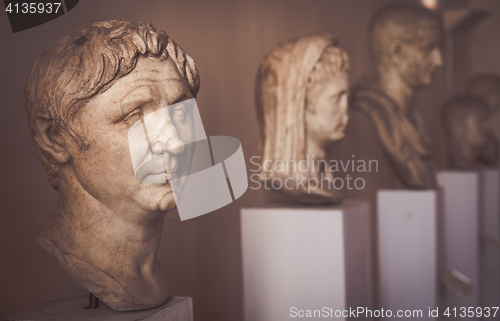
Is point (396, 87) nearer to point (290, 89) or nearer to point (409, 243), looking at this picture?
point (409, 243)

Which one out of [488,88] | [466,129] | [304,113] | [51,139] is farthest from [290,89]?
[488,88]

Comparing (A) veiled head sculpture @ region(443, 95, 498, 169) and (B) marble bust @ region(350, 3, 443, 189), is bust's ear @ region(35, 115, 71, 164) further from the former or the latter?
(A) veiled head sculpture @ region(443, 95, 498, 169)

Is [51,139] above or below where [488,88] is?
below

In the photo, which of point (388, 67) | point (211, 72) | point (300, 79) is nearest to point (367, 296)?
point (300, 79)

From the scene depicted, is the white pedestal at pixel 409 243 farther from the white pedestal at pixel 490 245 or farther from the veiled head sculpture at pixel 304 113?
the white pedestal at pixel 490 245

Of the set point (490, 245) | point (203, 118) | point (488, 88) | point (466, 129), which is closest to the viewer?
point (203, 118)

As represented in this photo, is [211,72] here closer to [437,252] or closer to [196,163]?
[196,163]

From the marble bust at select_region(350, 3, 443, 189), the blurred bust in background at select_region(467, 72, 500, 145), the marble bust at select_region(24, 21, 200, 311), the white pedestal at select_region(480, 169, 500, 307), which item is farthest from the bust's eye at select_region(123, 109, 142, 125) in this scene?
the blurred bust in background at select_region(467, 72, 500, 145)

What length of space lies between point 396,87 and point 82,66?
274 cm

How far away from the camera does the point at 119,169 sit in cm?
152

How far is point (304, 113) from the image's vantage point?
104 inches

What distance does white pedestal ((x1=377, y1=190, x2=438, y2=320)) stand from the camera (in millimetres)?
3467

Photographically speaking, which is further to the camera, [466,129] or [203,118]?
[466,129]

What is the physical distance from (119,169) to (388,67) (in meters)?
2.71
